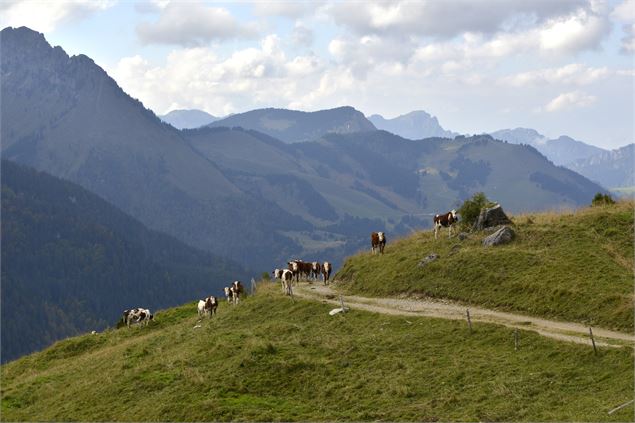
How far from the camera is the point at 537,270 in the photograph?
41.2 m

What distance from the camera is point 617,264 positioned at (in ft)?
132

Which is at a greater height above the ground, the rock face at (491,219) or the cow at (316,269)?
the rock face at (491,219)

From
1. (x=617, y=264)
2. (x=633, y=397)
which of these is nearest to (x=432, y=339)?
(x=633, y=397)

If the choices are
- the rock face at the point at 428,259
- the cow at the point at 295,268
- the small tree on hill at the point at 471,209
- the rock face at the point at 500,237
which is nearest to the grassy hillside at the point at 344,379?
the rock face at the point at 428,259

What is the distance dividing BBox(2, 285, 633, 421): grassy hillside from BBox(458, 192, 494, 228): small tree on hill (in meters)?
19.8

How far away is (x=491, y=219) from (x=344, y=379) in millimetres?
29230

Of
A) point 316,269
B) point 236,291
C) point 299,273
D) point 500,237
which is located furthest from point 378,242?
point 236,291

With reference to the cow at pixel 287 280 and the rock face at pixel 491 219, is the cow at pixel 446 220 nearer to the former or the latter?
the rock face at pixel 491 219

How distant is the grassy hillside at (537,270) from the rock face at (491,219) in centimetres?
129

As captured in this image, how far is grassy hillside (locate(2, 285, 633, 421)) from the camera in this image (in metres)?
24.8

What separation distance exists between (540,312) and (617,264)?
7964mm

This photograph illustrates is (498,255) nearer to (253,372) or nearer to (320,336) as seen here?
(320,336)

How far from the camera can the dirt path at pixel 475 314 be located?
Result: 3034 cm

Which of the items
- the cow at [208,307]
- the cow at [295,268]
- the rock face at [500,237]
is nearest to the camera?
the rock face at [500,237]
